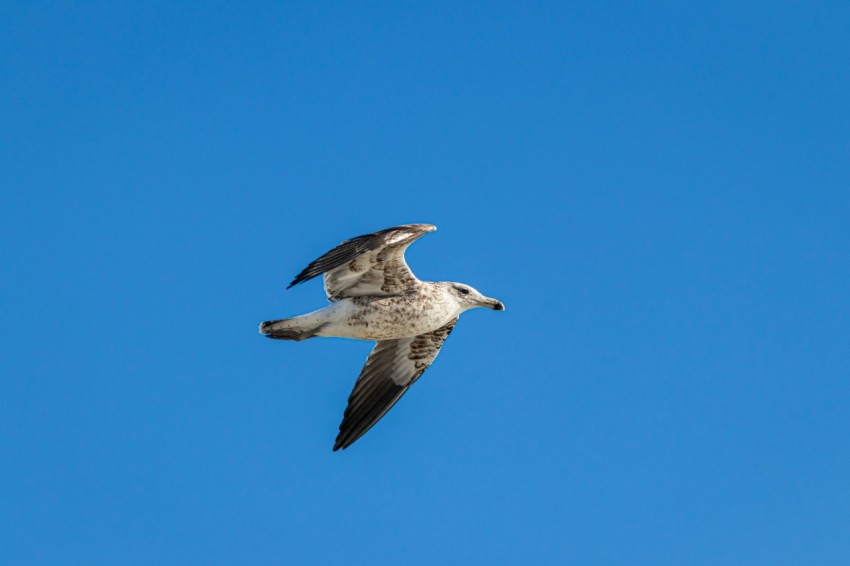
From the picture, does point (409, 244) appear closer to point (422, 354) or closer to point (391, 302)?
point (391, 302)

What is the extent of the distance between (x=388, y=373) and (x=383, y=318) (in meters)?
1.82

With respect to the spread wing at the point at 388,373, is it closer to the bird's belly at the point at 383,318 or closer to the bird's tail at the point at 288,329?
the bird's belly at the point at 383,318

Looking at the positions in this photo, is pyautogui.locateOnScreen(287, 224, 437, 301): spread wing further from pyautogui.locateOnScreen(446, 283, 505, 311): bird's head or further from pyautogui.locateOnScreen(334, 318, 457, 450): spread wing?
pyautogui.locateOnScreen(334, 318, 457, 450): spread wing

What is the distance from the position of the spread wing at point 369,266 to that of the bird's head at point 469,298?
3.06 feet

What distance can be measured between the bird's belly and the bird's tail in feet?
0.61

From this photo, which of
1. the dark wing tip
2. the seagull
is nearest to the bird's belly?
the seagull

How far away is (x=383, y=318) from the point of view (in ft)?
50.8

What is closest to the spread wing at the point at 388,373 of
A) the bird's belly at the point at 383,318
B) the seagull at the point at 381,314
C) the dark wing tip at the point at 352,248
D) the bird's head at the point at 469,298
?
the seagull at the point at 381,314

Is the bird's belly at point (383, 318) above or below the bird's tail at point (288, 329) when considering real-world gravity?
above

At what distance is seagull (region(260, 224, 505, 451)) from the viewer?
14.8 m

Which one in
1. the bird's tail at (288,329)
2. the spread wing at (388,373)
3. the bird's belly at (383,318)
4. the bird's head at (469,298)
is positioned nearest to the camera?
the bird's tail at (288,329)

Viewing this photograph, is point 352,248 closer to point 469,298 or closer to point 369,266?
point 369,266

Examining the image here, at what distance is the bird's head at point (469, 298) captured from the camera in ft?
53.2

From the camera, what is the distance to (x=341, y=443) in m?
16.5
